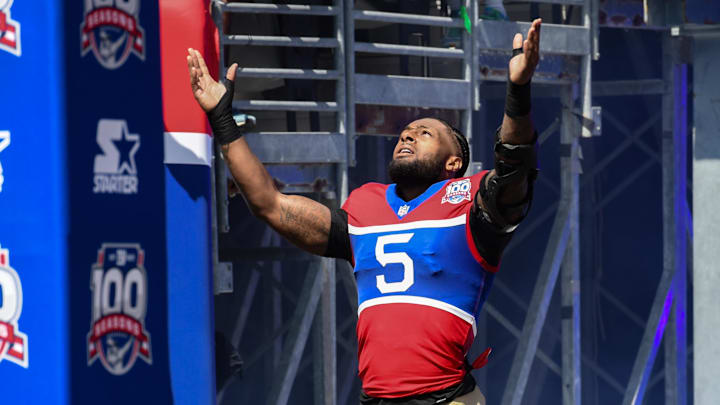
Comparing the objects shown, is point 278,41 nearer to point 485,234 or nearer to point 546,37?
point 546,37

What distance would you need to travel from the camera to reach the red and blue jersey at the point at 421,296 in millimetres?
5609

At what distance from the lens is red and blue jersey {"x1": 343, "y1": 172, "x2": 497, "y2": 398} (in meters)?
5.61

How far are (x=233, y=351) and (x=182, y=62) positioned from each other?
258cm

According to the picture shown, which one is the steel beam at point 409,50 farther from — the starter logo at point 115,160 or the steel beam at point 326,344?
the starter logo at point 115,160

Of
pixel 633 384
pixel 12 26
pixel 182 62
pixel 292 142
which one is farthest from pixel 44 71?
pixel 633 384

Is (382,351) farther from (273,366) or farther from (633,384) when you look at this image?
(273,366)

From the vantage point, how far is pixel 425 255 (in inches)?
222

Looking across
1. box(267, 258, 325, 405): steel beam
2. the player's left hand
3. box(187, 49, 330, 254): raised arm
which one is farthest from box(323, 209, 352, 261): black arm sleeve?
box(267, 258, 325, 405): steel beam

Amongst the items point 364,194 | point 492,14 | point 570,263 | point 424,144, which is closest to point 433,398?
point 364,194

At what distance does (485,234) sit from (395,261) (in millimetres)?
390

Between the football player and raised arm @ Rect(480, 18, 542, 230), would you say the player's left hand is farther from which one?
the football player

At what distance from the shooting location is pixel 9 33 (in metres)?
8.61

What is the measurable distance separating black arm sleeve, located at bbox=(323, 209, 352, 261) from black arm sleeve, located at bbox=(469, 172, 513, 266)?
24.3 inches

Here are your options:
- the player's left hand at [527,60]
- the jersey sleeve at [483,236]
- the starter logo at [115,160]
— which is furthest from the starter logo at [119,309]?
the player's left hand at [527,60]
